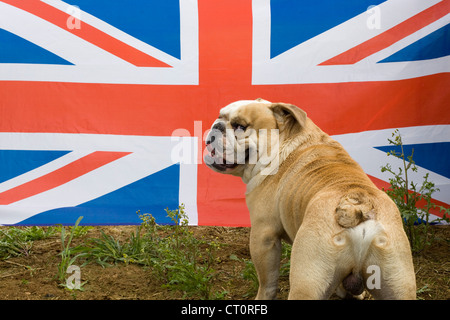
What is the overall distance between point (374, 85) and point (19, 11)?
311 centimetres

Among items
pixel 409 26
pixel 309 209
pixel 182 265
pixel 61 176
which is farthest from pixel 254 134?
pixel 409 26

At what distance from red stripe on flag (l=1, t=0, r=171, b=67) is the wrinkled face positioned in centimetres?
162

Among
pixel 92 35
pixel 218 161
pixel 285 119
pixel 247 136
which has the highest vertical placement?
pixel 92 35

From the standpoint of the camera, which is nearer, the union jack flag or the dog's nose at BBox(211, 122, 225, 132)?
the dog's nose at BBox(211, 122, 225, 132)

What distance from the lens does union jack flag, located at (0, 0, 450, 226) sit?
4.52m

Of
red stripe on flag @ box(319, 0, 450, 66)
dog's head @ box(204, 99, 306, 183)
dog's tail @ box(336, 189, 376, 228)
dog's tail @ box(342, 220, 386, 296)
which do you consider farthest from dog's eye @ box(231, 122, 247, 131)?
red stripe on flag @ box(319, 0, 450, 66)

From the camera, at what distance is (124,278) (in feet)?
12.2

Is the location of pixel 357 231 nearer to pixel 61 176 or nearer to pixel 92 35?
pixel 61 176

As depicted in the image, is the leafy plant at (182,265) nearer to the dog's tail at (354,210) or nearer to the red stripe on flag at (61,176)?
the red stripe on flag at (61,176)

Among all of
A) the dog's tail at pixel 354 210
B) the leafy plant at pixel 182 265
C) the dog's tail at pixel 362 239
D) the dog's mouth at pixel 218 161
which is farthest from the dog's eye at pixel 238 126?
the dog's tail at pixel 362 239

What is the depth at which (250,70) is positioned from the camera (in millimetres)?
4594

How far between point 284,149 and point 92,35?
7.48 feet

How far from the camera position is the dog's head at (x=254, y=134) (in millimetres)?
3115

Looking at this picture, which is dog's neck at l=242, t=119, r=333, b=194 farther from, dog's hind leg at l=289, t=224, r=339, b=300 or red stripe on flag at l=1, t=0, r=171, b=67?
red stripe on flag at l=1, t=0, r=171, b=67
